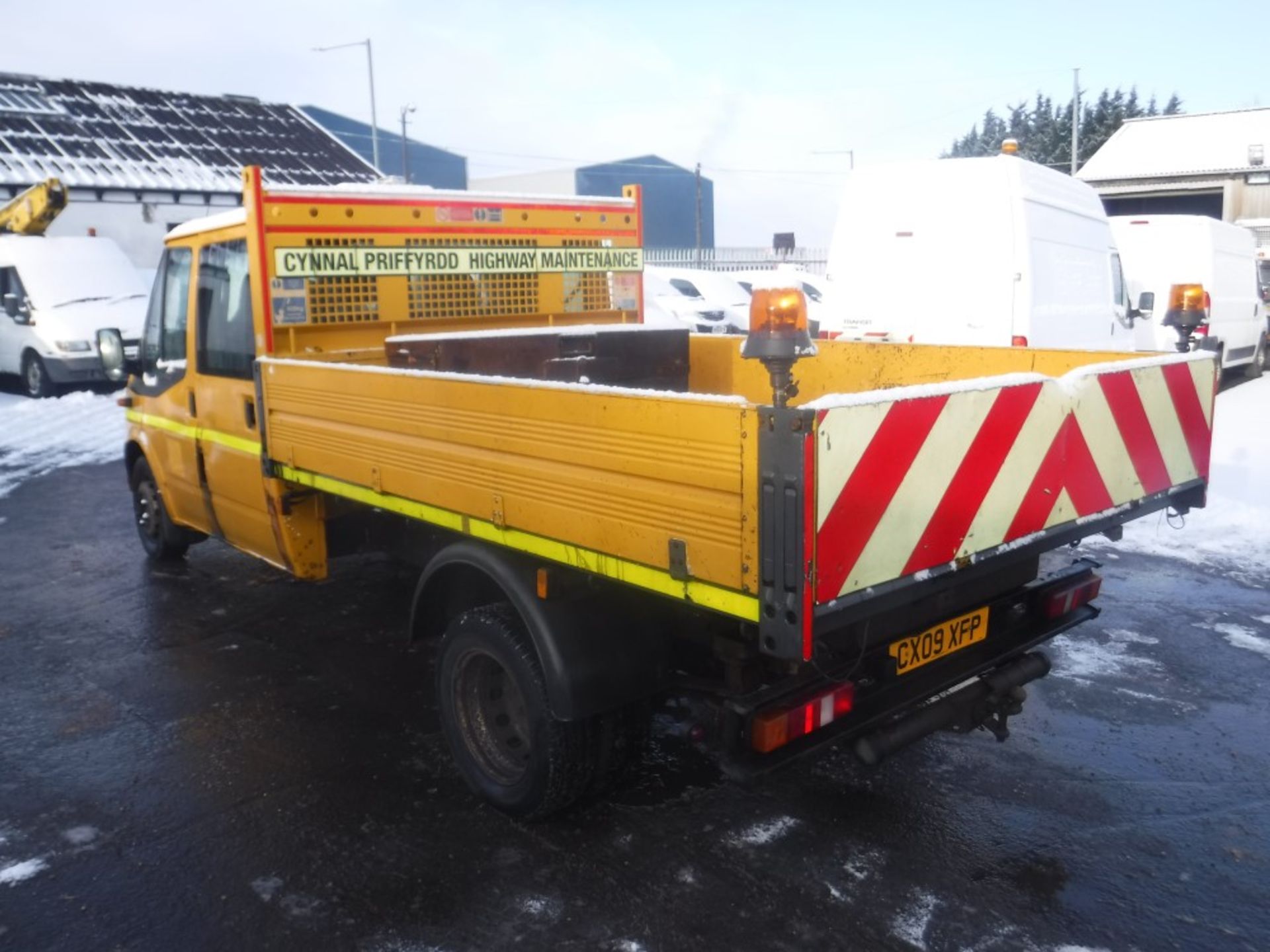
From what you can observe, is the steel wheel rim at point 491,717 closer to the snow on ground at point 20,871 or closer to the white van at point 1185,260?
the snow on ground at point 20,871

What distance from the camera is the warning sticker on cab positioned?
5387mm

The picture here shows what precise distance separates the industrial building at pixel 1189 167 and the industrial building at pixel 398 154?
37.5 m

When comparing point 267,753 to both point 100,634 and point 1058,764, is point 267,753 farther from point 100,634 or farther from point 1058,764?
point 1058,764

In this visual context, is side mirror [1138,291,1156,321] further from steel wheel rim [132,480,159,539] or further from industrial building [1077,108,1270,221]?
industrial building [1077,108,1270,221]

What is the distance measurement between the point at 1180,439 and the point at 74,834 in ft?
14.2

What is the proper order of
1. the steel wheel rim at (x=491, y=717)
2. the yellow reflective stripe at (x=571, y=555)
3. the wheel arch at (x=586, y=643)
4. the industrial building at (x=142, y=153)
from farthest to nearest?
the industrial building at (x=142, y=153) → the steel wheel rim at (x=491, y=717) → the wheel arch at (x=586, y=643) → the yellow reflective stripe at (x=571, y=555)

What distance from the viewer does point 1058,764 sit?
430cm

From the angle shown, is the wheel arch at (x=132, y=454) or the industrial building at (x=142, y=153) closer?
the wheel arch at (x=132, y=454)

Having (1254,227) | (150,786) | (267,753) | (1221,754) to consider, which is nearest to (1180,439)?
Answer: (1221,754)

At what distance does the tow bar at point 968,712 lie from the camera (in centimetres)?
347

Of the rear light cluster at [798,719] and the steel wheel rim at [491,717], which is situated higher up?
the rear light cluster at [798,719]

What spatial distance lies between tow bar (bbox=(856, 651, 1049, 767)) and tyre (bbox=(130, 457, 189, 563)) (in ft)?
17.2

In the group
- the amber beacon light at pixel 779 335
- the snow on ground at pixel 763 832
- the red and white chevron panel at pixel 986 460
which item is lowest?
the snow on ground at pixel 763 832

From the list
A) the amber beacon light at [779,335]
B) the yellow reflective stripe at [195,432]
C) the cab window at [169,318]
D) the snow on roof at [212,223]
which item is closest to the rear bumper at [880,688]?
the amber beacon light at [779,335]
